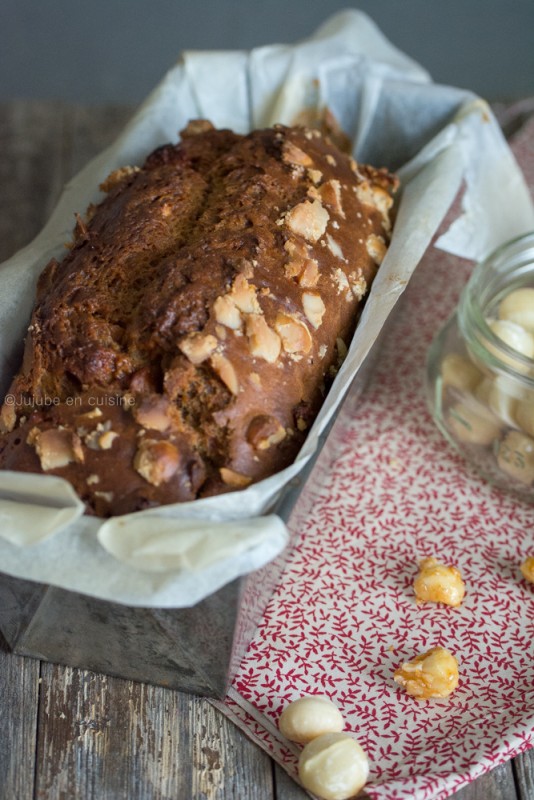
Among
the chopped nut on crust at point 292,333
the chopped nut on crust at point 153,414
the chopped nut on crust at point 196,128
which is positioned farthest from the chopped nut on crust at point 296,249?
the chopped nut on crust at point 196,128

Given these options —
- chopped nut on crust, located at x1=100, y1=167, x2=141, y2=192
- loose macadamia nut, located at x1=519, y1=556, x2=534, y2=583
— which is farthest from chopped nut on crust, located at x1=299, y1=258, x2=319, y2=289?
loose macadamia nut, located at x1=519, y1=556, x2=534, y2=583

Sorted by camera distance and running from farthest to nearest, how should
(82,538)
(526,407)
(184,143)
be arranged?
(184,143), (526,407), (82,538)

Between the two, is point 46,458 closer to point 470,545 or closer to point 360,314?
point 360,314

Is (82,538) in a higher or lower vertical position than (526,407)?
higher

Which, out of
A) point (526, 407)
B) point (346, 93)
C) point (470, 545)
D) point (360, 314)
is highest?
point (346, 93)

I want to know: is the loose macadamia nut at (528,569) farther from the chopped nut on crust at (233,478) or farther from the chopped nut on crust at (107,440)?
the chopped nut on crust at (107,440)

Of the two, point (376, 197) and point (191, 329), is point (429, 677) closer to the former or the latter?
point (191, 329)

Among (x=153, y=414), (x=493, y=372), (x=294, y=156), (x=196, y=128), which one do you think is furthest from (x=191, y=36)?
(x=153, y=414)

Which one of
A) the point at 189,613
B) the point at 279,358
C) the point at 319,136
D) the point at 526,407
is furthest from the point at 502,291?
the point at 189,613
